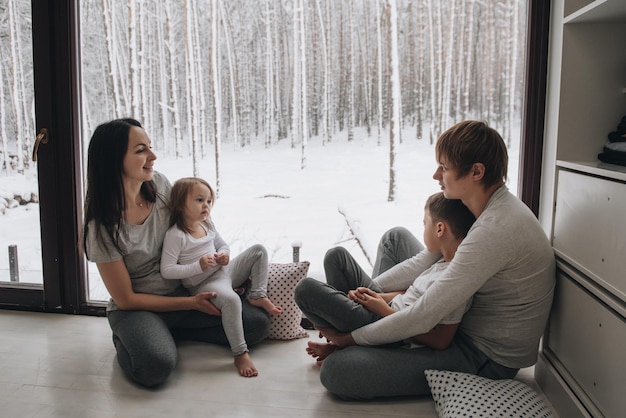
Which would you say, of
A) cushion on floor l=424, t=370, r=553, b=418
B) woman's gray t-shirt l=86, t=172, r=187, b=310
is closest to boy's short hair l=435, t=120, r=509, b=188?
cushion on floor l=424, t=370, r=553, b=418

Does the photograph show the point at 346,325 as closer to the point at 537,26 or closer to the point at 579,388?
the point at 579,388

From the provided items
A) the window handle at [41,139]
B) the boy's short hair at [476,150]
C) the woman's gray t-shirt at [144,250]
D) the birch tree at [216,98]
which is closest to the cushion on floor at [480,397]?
the boy's short hair at [476,150]

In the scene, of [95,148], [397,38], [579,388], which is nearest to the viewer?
[579,388]

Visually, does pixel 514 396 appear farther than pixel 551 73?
No

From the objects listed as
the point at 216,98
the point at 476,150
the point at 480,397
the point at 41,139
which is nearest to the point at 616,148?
the point at 476,150

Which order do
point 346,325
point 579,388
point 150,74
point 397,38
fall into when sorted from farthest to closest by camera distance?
point 150,74 → point 397,38 → point 346,325 → point 579,388

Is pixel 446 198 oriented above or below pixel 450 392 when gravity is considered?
above

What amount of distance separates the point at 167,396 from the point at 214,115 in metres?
1.38

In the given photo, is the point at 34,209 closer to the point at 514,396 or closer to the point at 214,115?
the point at 214,115

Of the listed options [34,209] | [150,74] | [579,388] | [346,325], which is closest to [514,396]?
[579,388]

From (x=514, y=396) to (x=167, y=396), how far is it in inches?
48.9

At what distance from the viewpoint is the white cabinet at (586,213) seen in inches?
69.3

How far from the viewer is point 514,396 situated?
6.59 feet

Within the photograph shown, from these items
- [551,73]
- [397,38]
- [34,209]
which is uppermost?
[397,38]
